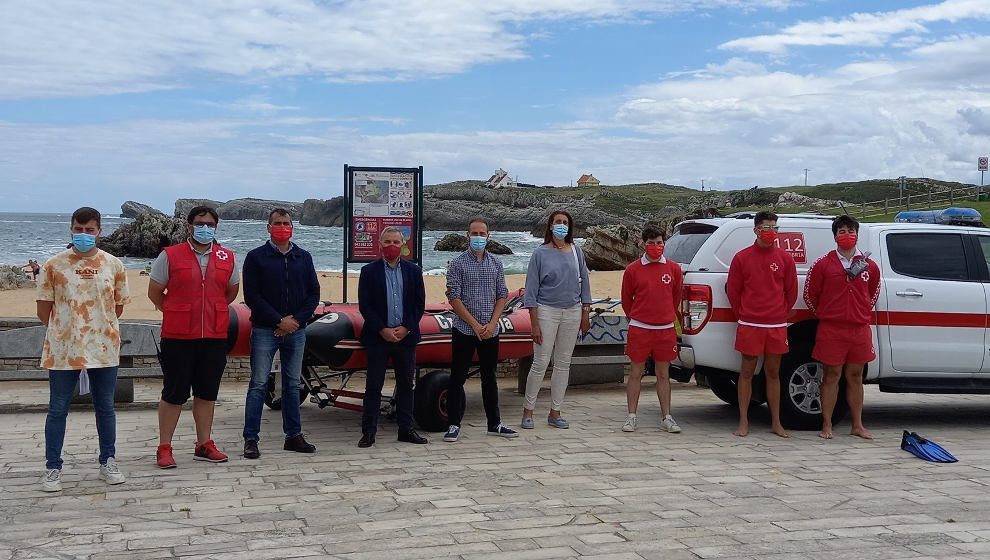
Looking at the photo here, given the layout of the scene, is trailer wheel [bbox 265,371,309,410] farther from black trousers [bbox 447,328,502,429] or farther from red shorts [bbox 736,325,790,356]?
red shorts [bbox 736,325,790,356]

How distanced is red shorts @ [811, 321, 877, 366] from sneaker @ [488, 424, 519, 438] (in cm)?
271

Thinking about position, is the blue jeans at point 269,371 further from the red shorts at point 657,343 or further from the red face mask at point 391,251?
the red shorts at point 657,343

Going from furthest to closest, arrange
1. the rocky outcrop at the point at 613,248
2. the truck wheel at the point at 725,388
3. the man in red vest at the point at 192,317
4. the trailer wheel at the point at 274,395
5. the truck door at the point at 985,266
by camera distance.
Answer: the rocky outcrop at the point at 613,248 → the truck wheel at the point at 725,388 → the trailer wheel at the point at 274,395 → the truck door at the point at 985,266 → the man in red vest at the point at 192,317

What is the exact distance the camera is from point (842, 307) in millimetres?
8086

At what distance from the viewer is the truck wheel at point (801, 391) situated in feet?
28.0

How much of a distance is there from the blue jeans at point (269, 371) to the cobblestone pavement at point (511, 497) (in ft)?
0.86

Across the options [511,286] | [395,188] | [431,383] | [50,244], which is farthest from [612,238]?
[50,244]

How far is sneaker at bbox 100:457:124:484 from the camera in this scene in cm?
634

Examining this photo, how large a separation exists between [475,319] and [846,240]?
3.23 meters

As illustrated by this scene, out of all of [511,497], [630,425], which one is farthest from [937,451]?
[511,497]

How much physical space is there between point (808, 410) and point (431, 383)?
3390 millimetres

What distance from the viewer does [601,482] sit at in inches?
259

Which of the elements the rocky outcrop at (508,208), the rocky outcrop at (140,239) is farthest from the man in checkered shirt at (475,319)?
the rocky outcrop at (508,208)

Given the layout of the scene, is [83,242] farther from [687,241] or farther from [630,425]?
[687,241]
